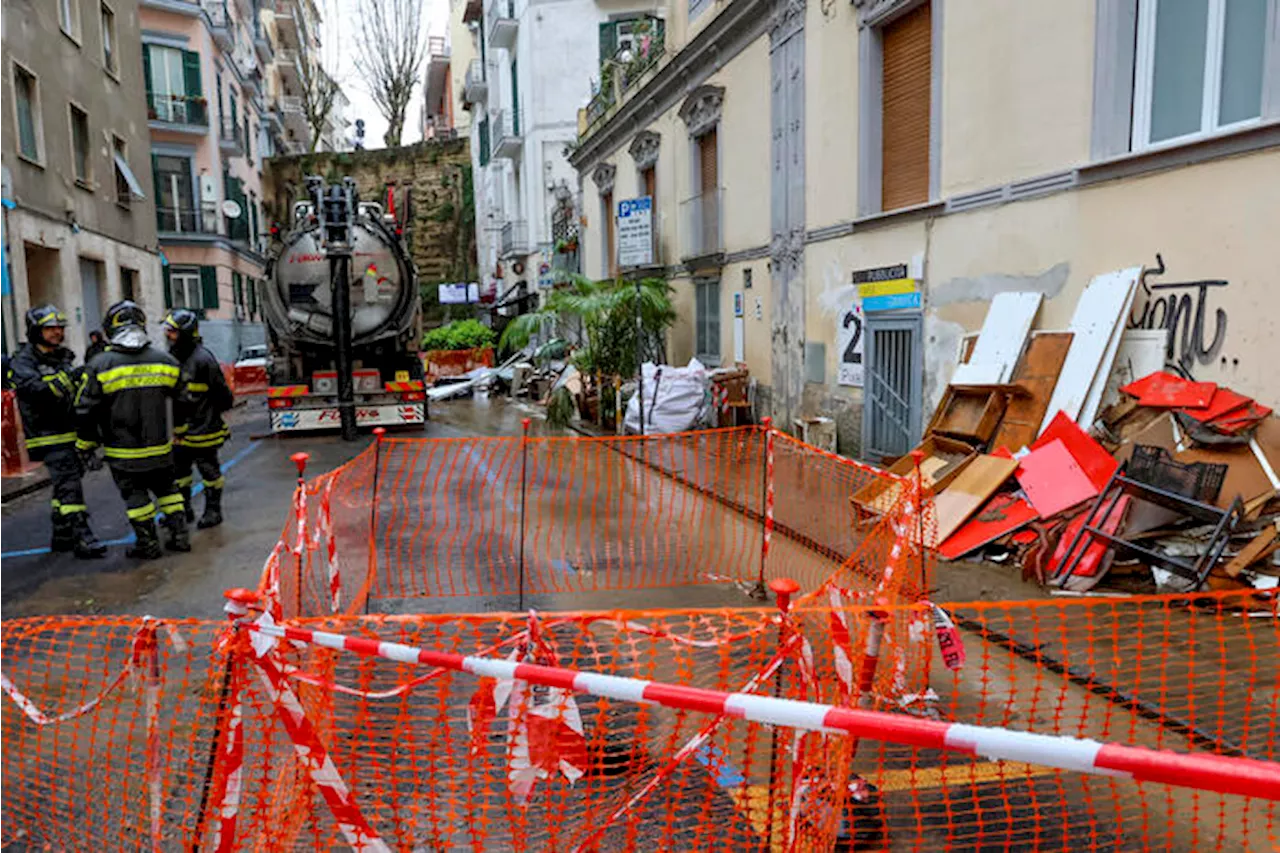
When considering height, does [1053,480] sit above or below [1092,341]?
below

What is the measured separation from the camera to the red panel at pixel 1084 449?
635 centimetres

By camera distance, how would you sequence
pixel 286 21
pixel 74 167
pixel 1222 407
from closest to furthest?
pixel 1222 407 → pixel 74 167 → pixel 286 21

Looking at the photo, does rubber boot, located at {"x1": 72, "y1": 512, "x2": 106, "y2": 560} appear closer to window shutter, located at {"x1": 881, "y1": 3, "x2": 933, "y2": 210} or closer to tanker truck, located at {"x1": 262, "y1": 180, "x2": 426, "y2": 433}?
tanker truck, located at {"x1": 262, "y1": 180, "x2": 426, "y2": 433}

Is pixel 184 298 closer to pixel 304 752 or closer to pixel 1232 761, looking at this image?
pixel 304 752

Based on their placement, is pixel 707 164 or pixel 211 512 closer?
pixel 211 512

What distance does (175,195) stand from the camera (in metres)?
28.8

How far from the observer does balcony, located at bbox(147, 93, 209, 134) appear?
90.8 feet

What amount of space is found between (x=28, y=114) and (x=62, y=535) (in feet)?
36.7

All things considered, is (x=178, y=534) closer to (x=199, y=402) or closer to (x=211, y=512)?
(x=211, y=512)

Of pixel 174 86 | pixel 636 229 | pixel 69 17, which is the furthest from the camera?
pixel 174 86

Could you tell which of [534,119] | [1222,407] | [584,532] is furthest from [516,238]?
[1222,407]

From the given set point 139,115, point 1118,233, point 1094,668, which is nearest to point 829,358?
point 1118,233

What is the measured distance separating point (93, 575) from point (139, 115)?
17.8 metres

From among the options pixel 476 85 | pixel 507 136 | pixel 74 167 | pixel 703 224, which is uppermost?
pixel 476 85
